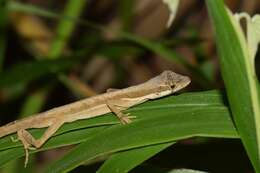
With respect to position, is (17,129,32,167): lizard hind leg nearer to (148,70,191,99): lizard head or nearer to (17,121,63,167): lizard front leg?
(17,121,63,167): lizard front leg

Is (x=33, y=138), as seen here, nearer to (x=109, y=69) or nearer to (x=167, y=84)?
Answer: (x=167, y=84)

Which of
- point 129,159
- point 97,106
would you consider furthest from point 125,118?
point 97,106

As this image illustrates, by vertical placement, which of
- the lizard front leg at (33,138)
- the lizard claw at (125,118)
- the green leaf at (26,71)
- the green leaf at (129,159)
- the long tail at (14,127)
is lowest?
the green leaf at (129,159)

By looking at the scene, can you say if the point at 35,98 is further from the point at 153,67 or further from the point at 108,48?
the point at 153,67

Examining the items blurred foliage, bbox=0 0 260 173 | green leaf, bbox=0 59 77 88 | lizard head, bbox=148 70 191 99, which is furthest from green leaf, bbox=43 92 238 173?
green leaf, bbox=0 59 77 88

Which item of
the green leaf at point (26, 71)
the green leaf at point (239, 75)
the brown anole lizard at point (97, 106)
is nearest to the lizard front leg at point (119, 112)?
the brown anole lizard at point (97, 106)

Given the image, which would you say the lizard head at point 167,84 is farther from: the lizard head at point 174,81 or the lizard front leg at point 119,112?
the lizard front leg at point 119,112
